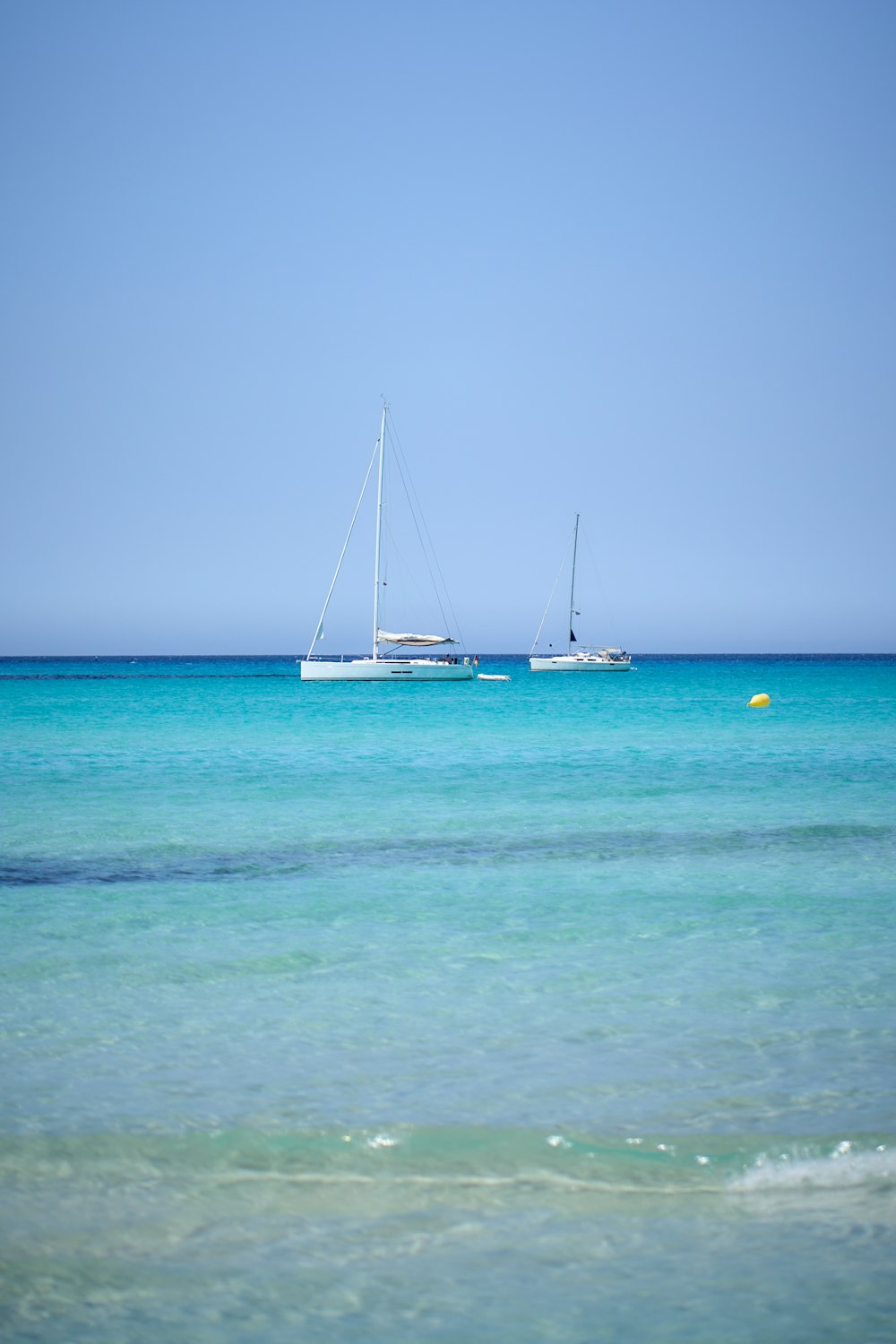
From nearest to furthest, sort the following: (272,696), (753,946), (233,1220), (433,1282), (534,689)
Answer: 1. (433,1282)
2. (233,1220)
3. (753,946)
4. (272,696)
5. (534,689)

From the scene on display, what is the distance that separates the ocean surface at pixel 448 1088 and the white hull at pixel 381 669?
54.1 metres

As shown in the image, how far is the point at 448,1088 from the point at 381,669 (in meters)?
63.3

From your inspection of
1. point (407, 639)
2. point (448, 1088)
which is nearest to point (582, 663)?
point (407, 639)

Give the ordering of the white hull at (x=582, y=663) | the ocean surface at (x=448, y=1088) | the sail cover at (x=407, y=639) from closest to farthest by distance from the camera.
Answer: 1. the ocean surface at (x=448, y=1088)
2. the sail cover at (x=407, y=639)
3. the white hull at (x=582, y=663)

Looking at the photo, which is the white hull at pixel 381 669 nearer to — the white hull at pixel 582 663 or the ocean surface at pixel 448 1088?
the white hull at pixel 582 663

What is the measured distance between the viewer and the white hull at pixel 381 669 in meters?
68.8

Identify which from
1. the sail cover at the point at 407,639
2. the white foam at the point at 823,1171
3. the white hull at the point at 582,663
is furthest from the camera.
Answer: the white hull at the point at 582,663

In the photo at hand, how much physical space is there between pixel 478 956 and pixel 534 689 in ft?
222

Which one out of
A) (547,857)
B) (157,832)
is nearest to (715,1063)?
(547,857)

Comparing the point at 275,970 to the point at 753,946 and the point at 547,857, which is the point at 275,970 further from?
the point at 547,857

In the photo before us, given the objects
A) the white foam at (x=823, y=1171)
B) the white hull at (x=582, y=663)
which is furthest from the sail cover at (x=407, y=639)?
the white foam at (x=823, y=1171)

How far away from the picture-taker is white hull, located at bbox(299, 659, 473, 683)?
68.8 metres

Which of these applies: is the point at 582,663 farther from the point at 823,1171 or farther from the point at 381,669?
the point at 823,1171

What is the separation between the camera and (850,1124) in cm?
515
